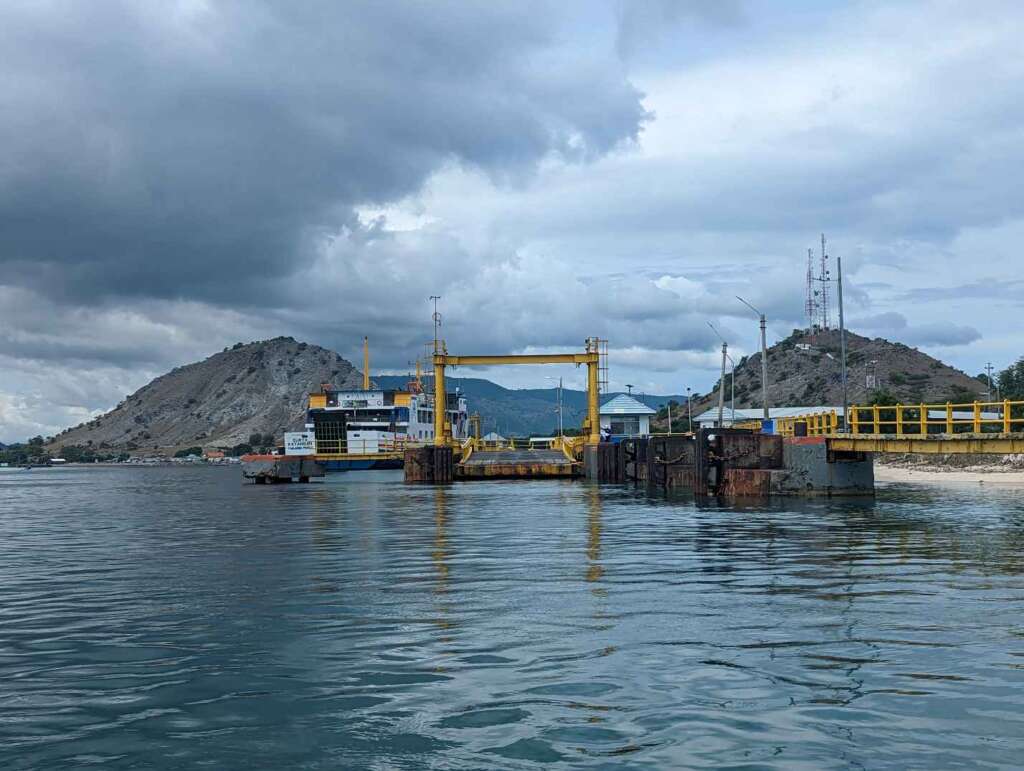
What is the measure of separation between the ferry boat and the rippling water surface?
90579mm

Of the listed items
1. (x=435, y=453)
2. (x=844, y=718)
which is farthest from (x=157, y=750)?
(x=435, y=453)

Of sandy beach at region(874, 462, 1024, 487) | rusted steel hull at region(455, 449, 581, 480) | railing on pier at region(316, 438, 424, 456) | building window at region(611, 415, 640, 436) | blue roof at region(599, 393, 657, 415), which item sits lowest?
sandy beach at region(874, 462, 1024, 487)

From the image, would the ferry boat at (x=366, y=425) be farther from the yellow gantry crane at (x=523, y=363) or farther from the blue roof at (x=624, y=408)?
the yellow gantry crane at (x=523, y=363)

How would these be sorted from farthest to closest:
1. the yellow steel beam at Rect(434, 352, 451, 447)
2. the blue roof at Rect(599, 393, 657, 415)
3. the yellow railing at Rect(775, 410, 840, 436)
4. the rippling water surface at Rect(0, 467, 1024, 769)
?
the blue roof at Rect(599, 393, 657, 415) → the yellow steel beam at Rect(434, 352, 451, 447) → the yellow railing at Rect(775, 410, 840, 436) → the rippling water surface at Rect(0, 467, 1024, 769)

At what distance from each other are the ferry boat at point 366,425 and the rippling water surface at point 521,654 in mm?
90579

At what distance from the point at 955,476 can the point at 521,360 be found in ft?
113

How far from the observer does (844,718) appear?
9688mm

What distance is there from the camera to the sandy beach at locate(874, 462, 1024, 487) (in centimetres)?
6831

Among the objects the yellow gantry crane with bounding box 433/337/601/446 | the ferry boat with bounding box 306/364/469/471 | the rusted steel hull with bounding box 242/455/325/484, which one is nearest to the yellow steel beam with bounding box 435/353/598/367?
the yellow gantry crane with bounding box 433/337/601/446

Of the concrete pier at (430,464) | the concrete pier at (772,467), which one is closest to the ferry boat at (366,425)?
the concrete pier at (430,464)

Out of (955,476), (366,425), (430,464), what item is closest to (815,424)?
(955,476)

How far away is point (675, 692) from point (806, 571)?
10526 millimetres

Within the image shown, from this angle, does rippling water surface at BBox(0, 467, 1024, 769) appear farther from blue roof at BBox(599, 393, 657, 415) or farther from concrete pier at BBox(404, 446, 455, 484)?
blue roof at BBox(599, 393, 657, 415)

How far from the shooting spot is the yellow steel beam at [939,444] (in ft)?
108
